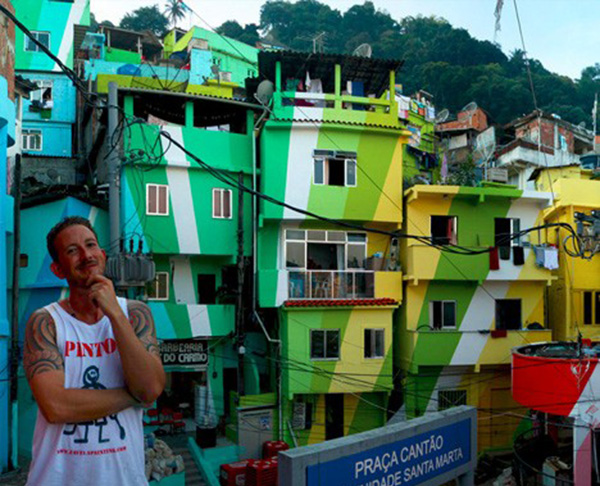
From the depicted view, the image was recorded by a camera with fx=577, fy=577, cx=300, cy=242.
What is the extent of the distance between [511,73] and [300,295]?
53282 millimetres

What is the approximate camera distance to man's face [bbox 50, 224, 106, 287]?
3.19m

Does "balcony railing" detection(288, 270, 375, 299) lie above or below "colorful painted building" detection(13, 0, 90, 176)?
below

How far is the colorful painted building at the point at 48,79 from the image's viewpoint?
98.4ft

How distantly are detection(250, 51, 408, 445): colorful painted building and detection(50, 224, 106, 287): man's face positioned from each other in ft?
56.5

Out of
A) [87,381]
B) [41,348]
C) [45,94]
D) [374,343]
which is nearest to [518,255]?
[374,343]

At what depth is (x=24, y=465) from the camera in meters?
17.6

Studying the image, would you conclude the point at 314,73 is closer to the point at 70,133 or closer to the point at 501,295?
the point at 501,295

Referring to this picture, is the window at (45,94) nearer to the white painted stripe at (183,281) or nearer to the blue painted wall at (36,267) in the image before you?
the blue painted wall at (36,267)

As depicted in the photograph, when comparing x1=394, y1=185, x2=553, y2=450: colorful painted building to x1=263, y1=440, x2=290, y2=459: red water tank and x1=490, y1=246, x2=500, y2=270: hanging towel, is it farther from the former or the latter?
x1=263, y1=440, x2=290, y2=459: red water tank

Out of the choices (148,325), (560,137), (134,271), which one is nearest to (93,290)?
(148,325)

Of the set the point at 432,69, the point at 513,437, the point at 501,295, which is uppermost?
the point at 432,69

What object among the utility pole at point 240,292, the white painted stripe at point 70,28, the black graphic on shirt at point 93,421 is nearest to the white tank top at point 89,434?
the black graphic on shirt at point 93,421

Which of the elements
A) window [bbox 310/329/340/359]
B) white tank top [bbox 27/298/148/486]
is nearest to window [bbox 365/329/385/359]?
window [bbox 310/329/340/359]

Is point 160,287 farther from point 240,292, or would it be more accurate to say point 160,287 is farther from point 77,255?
point 77,255
